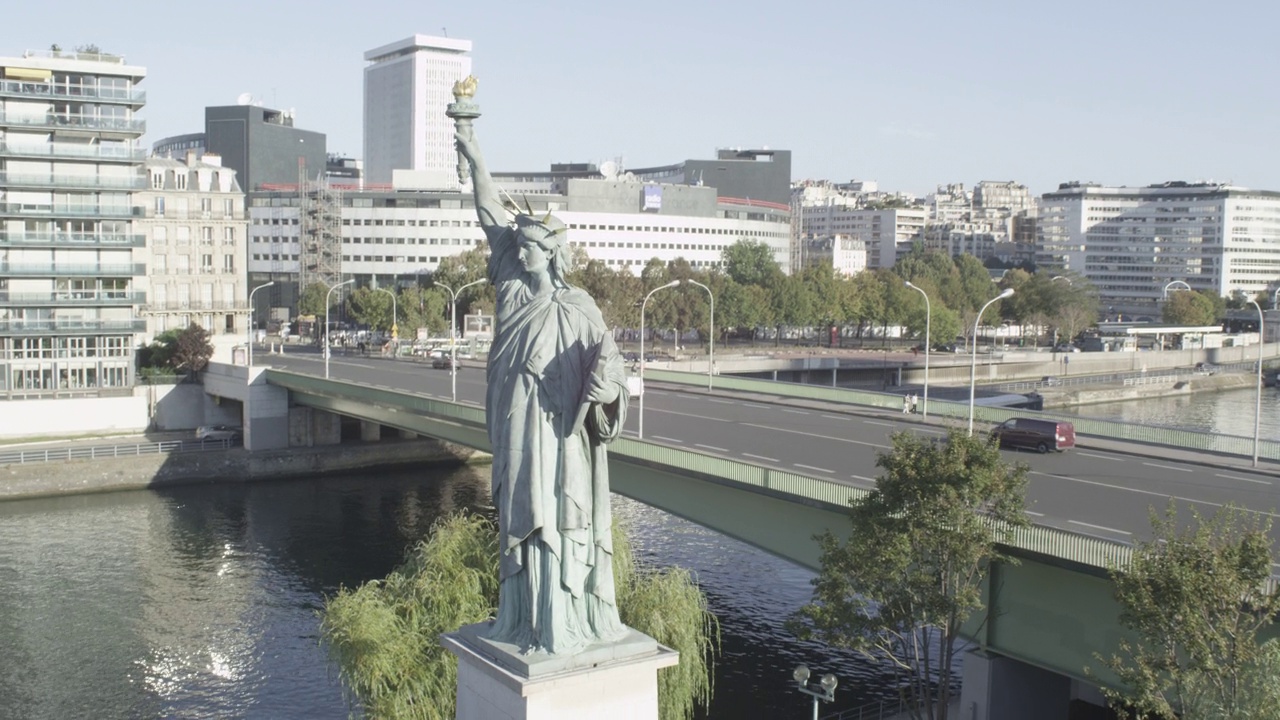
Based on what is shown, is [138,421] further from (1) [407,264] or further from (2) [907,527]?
(1) [407,264]

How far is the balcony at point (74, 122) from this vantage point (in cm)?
6975

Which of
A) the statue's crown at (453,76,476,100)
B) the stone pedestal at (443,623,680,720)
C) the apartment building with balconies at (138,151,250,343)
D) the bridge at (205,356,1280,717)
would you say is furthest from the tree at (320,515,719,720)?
the apartment building with balconies at (138,151,250,343)

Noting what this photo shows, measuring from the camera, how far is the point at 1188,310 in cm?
16538

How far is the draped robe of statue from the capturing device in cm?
1493

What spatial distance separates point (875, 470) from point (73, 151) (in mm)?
53738

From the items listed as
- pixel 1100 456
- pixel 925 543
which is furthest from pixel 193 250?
pixel 925 543

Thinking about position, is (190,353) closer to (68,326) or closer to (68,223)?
(68,326)

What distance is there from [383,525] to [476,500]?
7.59 metres

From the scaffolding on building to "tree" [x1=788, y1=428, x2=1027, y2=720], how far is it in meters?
119

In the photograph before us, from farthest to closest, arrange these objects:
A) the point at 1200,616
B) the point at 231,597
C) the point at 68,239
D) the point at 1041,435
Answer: the point at 68,239 < the point at 231,597 < the point at 1041,435 < the point at 1200,616

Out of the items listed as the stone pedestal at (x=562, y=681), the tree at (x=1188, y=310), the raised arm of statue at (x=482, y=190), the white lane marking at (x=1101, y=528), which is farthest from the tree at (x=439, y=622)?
the tree at (x=1188, y=310)

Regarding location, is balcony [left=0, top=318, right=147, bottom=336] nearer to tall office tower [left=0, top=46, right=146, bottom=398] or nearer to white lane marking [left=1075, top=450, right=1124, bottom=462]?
tall office tower [left=0, top=46, right=146, bottom=398]

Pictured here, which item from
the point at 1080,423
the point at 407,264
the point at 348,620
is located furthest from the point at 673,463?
the point at 407,264

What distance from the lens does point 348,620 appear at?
27.7m
